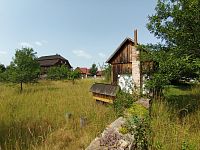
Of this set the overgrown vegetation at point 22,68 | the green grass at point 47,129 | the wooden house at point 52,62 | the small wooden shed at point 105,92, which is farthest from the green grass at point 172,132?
the wooden house at point 52,62

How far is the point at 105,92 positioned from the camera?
11844 mm

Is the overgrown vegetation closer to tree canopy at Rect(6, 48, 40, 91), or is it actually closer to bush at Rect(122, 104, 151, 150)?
tree canopy at Rect(6, 48, 40, 91)

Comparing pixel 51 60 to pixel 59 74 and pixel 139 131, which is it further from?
pixel 139 131

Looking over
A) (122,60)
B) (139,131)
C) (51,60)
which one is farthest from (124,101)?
(51,60)

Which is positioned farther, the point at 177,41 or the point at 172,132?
the point at 177,41

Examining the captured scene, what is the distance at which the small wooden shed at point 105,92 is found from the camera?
36.0ft

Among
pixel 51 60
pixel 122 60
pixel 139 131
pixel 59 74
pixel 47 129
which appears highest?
pixel 51 60

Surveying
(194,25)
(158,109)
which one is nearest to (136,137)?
(158,109)

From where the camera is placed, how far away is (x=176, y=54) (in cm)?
744

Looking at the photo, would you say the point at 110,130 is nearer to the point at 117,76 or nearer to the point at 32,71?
the point at 117,76

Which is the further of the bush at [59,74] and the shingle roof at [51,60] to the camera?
the shingle roof at [51,60]

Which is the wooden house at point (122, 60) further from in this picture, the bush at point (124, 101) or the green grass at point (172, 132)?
the green grass at point (172, 132)

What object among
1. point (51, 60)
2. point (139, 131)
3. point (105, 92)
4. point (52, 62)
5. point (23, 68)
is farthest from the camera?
point (51, 60)

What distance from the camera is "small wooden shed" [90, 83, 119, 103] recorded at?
10979mm
